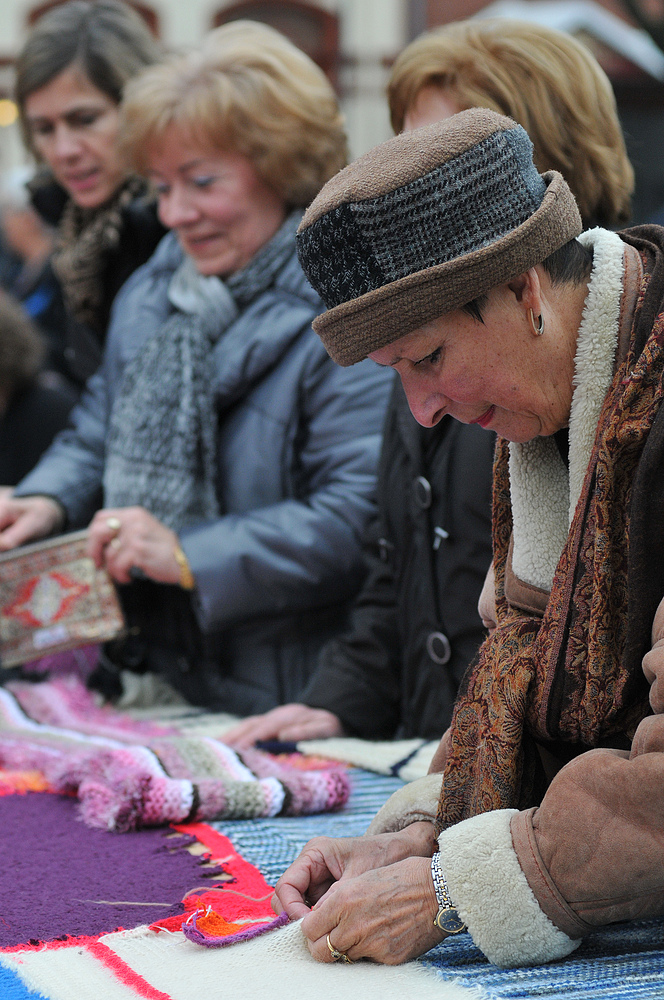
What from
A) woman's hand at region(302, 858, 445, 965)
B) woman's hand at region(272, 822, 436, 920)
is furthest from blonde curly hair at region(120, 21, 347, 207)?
woman's hand at region(302, 858, 445, 965)

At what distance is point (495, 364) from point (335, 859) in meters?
0.71

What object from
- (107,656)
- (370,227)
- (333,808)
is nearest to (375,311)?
(370,227)

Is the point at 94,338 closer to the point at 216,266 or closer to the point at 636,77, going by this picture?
the point at 216,266

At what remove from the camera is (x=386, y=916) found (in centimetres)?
143

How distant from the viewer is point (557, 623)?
1467mm

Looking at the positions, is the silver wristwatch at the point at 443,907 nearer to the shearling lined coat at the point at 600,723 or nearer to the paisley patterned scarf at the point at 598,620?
the shearling lined coat at the point at 600,723

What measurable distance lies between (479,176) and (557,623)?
1.82 feet

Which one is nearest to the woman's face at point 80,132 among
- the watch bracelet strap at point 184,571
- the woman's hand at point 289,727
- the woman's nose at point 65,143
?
the woman's nose at point 65,143

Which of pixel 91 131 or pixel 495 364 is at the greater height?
pixel 91 131

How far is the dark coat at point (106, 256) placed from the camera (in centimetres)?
363

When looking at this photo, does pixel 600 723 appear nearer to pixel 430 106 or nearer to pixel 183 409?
pixel 430 106

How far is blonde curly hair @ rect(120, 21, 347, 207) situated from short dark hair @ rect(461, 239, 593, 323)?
5.01 feet

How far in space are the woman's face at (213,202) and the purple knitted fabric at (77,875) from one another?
1.46 metres

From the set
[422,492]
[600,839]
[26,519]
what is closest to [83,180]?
[26,519]
